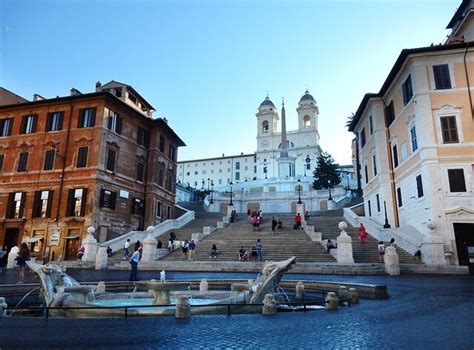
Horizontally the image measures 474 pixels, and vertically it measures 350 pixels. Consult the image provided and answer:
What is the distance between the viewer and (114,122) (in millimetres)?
32969

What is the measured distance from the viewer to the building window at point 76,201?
29.5 meters

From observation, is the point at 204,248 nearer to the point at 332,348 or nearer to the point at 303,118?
the point at 332,348

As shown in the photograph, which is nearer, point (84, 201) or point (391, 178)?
point (391, 178)

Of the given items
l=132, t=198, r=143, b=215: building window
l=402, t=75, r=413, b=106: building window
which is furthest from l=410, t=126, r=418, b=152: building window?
l=132, t=198, r=143, b=215: building window

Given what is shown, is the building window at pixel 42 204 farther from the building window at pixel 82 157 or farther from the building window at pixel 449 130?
the building window at pixel 449 130

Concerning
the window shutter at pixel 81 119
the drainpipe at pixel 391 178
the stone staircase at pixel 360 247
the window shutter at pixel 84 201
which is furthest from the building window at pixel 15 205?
the drainpipe at pixel 391 178

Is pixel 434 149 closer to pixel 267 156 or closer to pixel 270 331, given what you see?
pixel 270 331

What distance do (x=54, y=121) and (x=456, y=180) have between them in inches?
1296

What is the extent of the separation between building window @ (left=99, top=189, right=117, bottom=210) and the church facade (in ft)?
209

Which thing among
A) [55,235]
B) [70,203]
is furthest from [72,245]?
[70,203]

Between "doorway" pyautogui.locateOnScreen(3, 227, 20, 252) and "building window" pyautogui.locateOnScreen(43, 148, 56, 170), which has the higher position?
"building window" pyautogui.locateOnScreen(43, 148, 56, 170)

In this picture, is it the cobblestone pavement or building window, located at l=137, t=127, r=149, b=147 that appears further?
building window, located at l=137, t=127, r=149, b=147

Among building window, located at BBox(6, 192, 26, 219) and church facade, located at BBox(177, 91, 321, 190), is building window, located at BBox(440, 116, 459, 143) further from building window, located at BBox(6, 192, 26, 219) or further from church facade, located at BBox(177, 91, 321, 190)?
church facade, located at BBox(177, 91, 321, 190)

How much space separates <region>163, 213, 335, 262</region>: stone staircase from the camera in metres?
22.5
